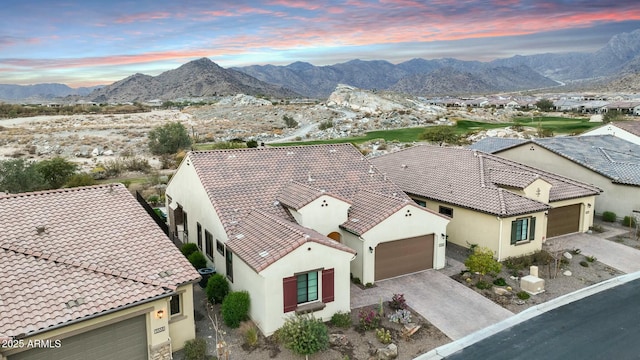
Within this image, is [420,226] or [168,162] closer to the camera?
[420,226]

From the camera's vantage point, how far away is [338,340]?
1518cm

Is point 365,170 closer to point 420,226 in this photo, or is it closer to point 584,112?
point 420,226

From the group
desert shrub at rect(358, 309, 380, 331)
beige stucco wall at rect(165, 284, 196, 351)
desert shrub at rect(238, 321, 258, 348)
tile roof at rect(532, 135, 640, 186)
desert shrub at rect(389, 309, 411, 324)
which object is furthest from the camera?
tile roof at rect(532, 135, 640, 186)

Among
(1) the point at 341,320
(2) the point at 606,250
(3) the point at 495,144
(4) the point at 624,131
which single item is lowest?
(2) the point at 606,250

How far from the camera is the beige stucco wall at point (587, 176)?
2972 cm

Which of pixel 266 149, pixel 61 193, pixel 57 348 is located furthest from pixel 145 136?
pixel 57 348

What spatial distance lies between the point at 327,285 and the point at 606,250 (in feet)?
57.5

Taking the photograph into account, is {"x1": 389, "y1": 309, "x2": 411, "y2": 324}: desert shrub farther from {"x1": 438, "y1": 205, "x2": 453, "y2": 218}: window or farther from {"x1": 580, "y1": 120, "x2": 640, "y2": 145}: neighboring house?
{"x1": 580, "y1": 120, "x2": 640, "y2": 145}: neighboring house

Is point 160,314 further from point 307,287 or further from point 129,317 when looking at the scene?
point 307,287

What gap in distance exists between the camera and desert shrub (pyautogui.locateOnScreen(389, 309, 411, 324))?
16.5 metres

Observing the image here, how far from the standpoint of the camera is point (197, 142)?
71000mm

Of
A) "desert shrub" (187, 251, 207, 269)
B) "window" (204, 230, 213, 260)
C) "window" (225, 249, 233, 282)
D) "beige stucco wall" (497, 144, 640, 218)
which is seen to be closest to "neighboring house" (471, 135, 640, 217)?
"beige stucco wall" (497, 144, 640, 218)

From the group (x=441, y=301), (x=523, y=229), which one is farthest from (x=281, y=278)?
(x=523, y=229)

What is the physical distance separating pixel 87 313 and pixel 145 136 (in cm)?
7153
